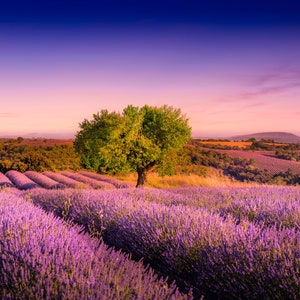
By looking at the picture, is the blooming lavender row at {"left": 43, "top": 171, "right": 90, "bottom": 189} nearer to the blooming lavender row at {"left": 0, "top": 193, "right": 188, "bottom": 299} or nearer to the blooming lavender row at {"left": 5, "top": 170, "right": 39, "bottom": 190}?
the blooming lavender row at {"left": 5, "top": 170, "right": 39, "bottom": 190}

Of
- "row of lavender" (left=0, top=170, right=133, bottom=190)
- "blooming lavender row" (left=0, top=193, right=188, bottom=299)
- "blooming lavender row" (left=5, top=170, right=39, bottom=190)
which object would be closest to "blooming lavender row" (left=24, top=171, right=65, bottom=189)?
"row of lavender" (left=0, top=170, right=133, bottom=190)

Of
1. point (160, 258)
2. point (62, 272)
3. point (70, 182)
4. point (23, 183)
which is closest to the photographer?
point (62, 272)

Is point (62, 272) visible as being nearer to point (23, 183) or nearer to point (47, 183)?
point (47, 183)

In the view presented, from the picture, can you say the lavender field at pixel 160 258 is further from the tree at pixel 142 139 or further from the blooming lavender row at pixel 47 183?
the tree at pixel 142 139

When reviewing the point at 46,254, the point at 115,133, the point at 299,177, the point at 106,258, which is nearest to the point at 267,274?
the point at 106,258

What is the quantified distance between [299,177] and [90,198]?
1697 centimetres

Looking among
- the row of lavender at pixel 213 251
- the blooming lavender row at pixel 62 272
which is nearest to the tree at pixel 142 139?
the row of lavender at pixel 213 251

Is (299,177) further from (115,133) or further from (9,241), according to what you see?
(9,241)

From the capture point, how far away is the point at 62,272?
2.60 m

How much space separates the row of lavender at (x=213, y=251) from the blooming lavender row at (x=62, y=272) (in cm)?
57

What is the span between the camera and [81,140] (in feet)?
59.0

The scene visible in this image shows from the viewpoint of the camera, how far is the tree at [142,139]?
14891 mm

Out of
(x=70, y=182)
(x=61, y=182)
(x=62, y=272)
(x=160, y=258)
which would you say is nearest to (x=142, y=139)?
(x=70, y=182)

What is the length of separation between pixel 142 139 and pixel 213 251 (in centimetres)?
1155
